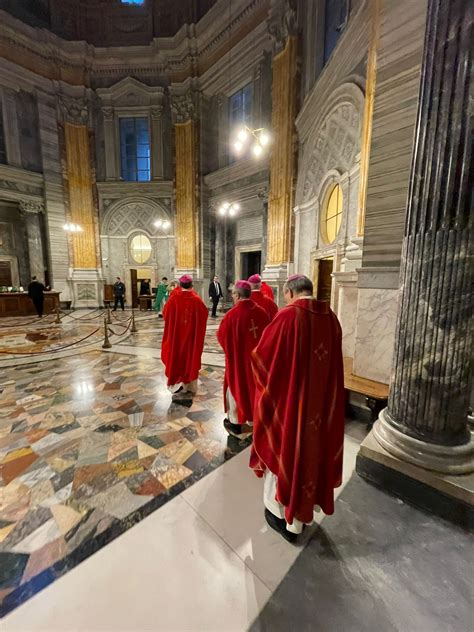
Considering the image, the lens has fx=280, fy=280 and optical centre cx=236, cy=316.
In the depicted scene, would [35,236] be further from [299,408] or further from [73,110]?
[299,408]

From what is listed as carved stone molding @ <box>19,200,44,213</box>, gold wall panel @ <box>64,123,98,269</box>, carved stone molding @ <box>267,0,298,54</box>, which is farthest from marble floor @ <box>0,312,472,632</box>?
carved stone molding @ <box>19,200,44,213</box>

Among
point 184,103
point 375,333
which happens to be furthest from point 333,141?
point 184,103

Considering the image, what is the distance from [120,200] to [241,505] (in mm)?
16471

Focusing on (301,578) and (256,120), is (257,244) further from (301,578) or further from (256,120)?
(301,578)

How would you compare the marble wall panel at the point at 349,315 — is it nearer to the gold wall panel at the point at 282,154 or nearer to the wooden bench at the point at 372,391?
the wooden bench at the point at 372,391

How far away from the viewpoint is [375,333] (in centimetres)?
340

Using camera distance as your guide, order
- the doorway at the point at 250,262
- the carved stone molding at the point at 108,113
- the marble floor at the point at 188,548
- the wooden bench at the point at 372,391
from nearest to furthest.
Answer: the marble floor at the point at 188,548 → the wooden bench at the point at 372,391 → the doorway at the point at 250,262 → the carved stone molding at the point at 108,113

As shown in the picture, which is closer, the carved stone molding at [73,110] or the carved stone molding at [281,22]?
the carved stone molding at [281,22]

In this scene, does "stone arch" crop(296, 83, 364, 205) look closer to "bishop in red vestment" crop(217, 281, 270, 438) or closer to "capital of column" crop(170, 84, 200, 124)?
"bishop in red vestment" crop(217, 281, 270, 438)

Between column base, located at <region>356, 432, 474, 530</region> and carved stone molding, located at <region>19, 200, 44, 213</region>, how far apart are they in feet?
58.0

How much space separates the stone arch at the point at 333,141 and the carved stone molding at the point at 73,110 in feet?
40.5

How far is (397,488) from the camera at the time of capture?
2232 millimetres

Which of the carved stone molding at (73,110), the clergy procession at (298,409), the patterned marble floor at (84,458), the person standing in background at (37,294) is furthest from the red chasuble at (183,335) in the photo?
the carved stone molding at (73,110)

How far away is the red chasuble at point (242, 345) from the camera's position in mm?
2984
